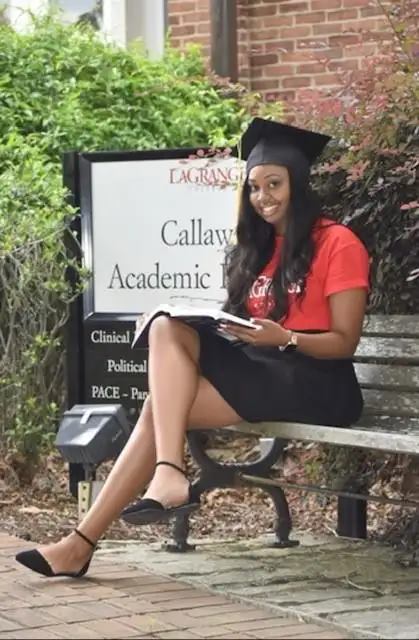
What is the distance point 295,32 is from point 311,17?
0.14 m

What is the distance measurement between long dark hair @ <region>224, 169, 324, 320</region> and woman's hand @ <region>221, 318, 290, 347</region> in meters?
0.25

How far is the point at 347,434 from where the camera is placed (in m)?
4.77

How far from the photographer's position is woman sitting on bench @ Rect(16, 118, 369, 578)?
15.9 ft

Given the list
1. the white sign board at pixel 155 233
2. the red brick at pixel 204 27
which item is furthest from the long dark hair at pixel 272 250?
the red brick at pixel 204 27

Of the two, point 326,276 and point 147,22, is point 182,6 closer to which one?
point 147,22

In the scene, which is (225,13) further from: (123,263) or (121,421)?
(121,421)

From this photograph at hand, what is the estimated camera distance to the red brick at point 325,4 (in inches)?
355

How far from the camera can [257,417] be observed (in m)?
4.99

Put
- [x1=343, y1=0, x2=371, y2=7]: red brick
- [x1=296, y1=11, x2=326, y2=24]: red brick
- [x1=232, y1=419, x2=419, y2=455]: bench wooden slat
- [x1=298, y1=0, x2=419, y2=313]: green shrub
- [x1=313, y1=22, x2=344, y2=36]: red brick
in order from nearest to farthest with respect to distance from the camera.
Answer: [x1=232, y1=419, x2=419, y2=455]: bench wooden slat, [x1=298, y1=0, x2=419, y2=313]: green shrub, [x1=343, y1=0, x2=371, y2=7]: red brick, [x1=313, y1=22, x2=344, y2=36]: red brick, [x1=296, y1=11, x2=326, y2=24]: red brick

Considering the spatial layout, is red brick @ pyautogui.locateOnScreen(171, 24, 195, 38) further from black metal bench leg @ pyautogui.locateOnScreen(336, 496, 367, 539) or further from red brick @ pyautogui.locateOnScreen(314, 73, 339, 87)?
black metal bench leg @ pyautogui.locateOnScreen(336, 496, 367, 539)

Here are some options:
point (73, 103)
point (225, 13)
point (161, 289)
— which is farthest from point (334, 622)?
point (225, 13)

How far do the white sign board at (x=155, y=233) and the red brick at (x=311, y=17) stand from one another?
3.07 metres

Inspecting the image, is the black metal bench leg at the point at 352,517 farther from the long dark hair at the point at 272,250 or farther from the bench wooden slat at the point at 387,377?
the long dark hair at the point at 272,250

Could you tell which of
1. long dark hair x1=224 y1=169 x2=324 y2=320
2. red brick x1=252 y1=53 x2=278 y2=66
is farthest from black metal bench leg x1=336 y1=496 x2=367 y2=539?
red brick x1=252 y1=53 x2=278 y2=66
